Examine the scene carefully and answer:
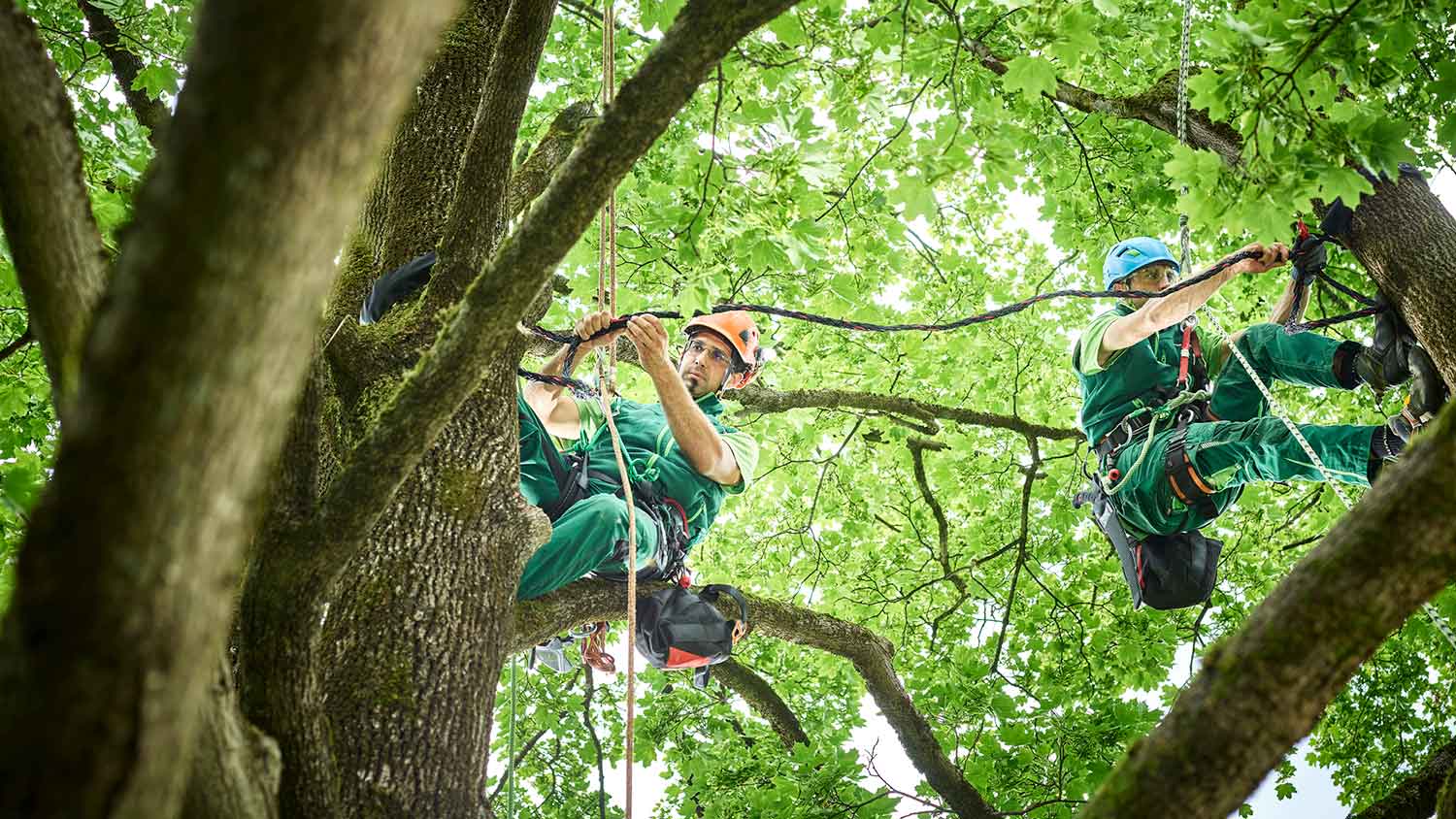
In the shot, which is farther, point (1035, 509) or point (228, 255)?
point (1035, 509)

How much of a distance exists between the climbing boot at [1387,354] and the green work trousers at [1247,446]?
210 mm

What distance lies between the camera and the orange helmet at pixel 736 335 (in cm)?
490

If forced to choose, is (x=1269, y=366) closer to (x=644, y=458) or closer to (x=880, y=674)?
(x=880, y=674)

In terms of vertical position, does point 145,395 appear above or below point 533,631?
below

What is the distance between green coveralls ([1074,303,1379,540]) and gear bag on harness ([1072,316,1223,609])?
0.18ft

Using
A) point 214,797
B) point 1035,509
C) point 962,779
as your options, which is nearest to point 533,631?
point 214,797

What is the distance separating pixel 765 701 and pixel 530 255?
433 cm

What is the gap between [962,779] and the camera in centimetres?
495

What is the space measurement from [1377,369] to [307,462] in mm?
3852

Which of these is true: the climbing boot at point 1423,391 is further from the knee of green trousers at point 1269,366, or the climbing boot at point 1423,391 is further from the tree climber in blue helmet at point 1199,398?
the knee of green trousers at point 1269,366

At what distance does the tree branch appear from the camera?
573cm

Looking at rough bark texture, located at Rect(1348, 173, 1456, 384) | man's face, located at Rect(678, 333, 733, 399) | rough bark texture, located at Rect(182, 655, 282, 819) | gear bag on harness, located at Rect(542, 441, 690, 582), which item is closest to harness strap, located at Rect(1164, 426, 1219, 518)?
rough bark texture, located at Rect(1348, 173, 1456, 384)

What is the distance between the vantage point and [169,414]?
897 millimetres

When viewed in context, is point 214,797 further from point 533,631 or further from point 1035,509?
point 1035,509
